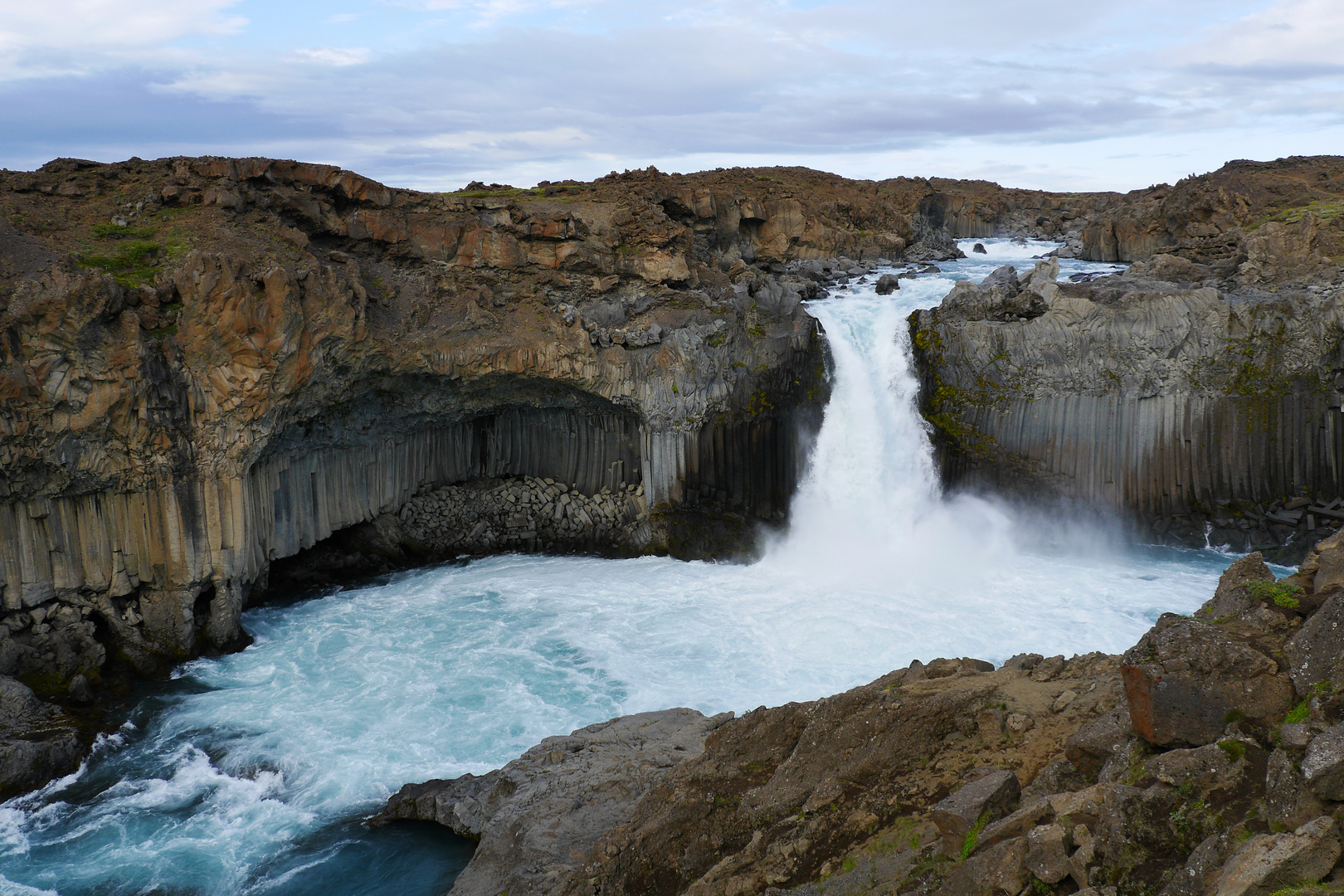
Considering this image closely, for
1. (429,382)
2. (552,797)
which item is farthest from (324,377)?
(552,797)

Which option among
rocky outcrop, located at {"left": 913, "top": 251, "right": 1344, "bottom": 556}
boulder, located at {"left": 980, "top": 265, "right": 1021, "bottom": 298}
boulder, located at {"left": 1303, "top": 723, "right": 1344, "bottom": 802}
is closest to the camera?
boulder, located at {"left": 1303, "top": 723, "right": 1344, "bottom": 802}

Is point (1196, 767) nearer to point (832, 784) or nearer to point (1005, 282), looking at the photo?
point (832, 784)

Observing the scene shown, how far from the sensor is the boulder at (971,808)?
23.8 ft

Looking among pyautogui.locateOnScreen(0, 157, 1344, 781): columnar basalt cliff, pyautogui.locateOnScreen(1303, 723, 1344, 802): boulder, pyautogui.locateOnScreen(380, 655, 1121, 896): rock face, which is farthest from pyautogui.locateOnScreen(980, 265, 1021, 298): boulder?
pyautogui.locateOnScreen(1303, 723, 1344, 802): boulder

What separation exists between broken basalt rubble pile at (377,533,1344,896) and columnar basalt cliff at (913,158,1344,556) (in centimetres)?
1584

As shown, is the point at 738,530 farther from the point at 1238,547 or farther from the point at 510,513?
the point at 1238,547

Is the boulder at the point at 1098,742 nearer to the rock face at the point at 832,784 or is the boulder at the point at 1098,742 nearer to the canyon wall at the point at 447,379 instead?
the rock face at the point at 832,784

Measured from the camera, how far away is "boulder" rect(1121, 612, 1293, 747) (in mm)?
6605

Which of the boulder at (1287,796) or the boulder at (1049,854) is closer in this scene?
the boulder at (1287,796)

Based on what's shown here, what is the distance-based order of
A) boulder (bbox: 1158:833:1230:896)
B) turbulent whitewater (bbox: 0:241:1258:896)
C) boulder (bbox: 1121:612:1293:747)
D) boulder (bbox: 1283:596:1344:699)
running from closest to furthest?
boulder (bbox: 1158:833:1230:896)
boulder (bbox: 1283:596:1344:699)
boulder (bbox: 1121:612:1293:747)
turbulent whitewater (bbox: 0:241:1258:896)

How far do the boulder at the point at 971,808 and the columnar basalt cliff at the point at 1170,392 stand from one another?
19.2 metres

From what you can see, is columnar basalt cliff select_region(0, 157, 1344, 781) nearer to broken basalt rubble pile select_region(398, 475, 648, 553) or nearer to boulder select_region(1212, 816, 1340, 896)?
broken basalt rubble pile select_region(398, 475, 648, 553)

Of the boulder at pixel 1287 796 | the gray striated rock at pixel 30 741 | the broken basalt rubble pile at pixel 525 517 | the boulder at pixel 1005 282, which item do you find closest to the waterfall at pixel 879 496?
the boulder at pixel 1005 282

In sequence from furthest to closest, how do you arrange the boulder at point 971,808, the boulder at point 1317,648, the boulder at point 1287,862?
the boulder at point 971,808 → the boulder at point 1317,648 → the boulder at point 1287,862
